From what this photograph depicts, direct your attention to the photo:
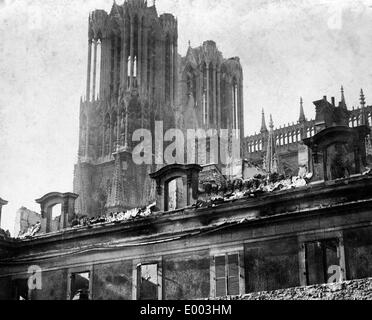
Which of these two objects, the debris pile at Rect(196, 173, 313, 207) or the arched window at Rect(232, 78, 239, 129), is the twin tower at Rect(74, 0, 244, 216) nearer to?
the arched window at Rect(232, 78, 239, 129)

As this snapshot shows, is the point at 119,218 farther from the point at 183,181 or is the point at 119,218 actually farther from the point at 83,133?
the point at 83,133

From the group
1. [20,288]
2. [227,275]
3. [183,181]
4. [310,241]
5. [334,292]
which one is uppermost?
[183,181]

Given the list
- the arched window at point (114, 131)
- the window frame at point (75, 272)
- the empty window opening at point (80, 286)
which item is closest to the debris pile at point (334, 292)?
the window frame at point (75, 272)

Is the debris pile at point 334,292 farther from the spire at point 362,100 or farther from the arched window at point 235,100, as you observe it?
the arched window at point 235,100

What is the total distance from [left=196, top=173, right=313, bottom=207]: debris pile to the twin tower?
3513 cm

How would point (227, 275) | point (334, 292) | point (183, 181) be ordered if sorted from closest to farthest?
point (334, 292), point (227, 275), point (183, 181)

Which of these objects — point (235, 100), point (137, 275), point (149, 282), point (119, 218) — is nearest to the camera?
point (137, 275)

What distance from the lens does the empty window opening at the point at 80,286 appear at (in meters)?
27.5

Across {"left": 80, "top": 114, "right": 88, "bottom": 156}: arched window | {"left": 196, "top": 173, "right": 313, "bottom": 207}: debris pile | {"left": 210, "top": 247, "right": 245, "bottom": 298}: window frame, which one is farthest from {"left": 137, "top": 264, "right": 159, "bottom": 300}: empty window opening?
{"left": 80, "top": 114, "right": 88, "bottom": 156}: arched window

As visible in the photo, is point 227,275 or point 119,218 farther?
point 119,218

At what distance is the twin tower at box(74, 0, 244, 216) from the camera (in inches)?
2581

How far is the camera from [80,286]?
100 ft

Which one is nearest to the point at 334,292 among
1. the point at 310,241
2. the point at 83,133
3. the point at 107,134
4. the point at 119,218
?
the point at 310,241

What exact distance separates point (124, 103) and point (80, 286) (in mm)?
39782
